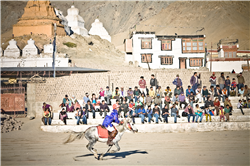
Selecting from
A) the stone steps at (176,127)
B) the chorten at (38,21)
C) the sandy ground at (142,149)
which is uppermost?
the chorten at (38,21)

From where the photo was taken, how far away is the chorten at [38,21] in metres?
59.7

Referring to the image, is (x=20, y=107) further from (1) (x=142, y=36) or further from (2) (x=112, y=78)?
(1) (x=142, y=36)

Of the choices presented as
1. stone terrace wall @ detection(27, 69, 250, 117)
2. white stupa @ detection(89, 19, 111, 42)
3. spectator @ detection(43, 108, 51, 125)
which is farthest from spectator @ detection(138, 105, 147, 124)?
white stupa @ detection(89, 19, 111, 42)

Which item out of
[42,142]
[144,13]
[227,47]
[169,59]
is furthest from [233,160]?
[144,13]

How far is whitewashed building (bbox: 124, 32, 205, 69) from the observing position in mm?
42938

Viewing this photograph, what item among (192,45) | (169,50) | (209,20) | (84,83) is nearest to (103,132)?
(84,83)

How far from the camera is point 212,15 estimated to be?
10506cm

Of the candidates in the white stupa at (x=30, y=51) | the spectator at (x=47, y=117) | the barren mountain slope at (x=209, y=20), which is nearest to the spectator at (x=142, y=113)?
the spectator at (x=47, y=117)

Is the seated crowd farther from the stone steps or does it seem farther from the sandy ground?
the sandy ground

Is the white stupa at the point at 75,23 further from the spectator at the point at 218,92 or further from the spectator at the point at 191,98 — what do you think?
the spectator at the point at 191,98

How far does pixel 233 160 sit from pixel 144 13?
141 m

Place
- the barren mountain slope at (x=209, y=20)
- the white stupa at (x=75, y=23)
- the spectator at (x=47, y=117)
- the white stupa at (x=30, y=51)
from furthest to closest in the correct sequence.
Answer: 1. the barren mountain slope at (x=209, y=20)
2. the white stupa at (x=75, y=23)
3. the white stupa at (x=30, y=51)
4. the spectator at (x=47, y=117)

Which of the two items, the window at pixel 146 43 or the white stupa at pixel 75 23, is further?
the white stupa at pixel 75 23

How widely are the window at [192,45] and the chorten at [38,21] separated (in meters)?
27.2
